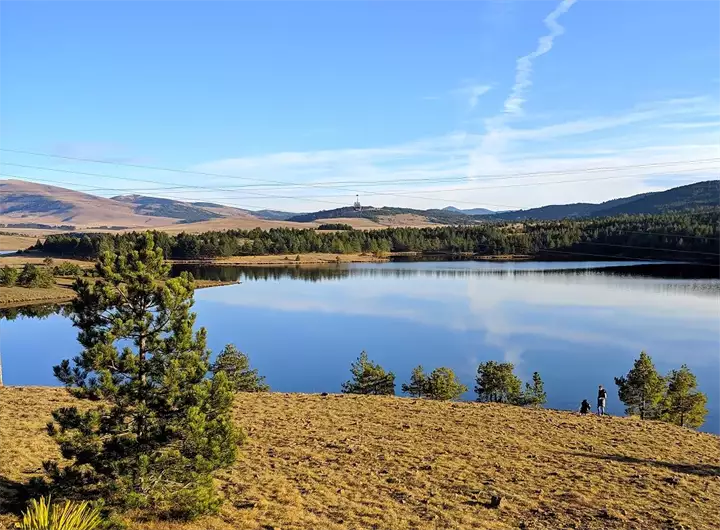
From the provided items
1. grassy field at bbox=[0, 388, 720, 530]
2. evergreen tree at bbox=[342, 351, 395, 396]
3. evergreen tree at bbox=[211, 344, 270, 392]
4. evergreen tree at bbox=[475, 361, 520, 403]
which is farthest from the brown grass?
grassy field at bbox=[0, 388, 720, 530]

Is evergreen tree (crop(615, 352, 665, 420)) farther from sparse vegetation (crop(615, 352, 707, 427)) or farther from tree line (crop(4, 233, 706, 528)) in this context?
tree line (crop(4, 233, 706, 528))

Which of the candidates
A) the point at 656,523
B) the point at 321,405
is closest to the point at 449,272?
the point at 321,405

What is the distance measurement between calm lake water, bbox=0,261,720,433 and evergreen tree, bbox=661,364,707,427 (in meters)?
1.08

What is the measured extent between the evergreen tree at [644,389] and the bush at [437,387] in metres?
9.73

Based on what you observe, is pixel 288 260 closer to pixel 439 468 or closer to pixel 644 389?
pixel 644 389

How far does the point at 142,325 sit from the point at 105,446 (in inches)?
91.6

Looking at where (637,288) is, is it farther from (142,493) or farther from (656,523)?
(142,493)

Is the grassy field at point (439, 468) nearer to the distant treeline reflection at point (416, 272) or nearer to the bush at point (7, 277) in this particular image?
the bush at point (7, 277)

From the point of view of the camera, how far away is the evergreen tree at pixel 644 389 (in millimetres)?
32438

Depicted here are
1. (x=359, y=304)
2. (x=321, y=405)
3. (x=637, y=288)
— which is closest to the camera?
(x=321, y=405)

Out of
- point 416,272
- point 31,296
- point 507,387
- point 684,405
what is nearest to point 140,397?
point 507,387

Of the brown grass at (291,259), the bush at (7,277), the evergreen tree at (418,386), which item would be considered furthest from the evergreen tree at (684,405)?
the brown grass at (291,259)

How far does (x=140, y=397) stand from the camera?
1057cm

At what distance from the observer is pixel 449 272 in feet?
420
